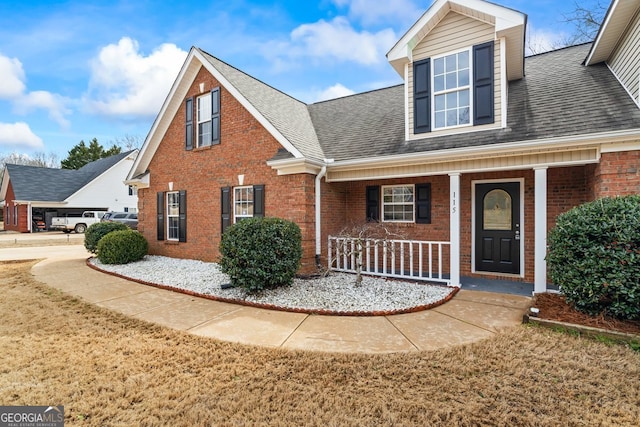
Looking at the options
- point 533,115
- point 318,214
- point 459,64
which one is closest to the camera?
point 533,115

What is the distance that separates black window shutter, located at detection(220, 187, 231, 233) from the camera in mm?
9078

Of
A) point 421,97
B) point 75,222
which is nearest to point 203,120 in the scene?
point 421,97

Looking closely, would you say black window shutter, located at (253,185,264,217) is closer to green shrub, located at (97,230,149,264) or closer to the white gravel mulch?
the white gravel mulch

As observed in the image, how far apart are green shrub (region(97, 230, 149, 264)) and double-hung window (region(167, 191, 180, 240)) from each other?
3.46 ft

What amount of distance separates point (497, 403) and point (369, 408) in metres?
A: 1.18

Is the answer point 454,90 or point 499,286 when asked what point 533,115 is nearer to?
point 454,90

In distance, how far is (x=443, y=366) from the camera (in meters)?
3.37

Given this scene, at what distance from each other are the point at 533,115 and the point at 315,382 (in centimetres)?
702

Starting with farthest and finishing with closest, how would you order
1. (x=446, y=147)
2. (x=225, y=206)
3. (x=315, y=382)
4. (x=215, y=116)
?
(x=215, y=116)
(x=225, y=206)
(x=446, y=147)
(x=315, y=382)

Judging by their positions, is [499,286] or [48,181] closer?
[499,286]

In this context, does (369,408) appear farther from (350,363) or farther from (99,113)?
(99,113)

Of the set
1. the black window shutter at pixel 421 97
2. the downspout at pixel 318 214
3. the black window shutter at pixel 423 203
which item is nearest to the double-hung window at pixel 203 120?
the downspout at pixel 318 214

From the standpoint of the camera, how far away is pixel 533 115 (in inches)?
257

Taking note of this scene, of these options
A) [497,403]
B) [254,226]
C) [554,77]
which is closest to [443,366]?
[497,403]
